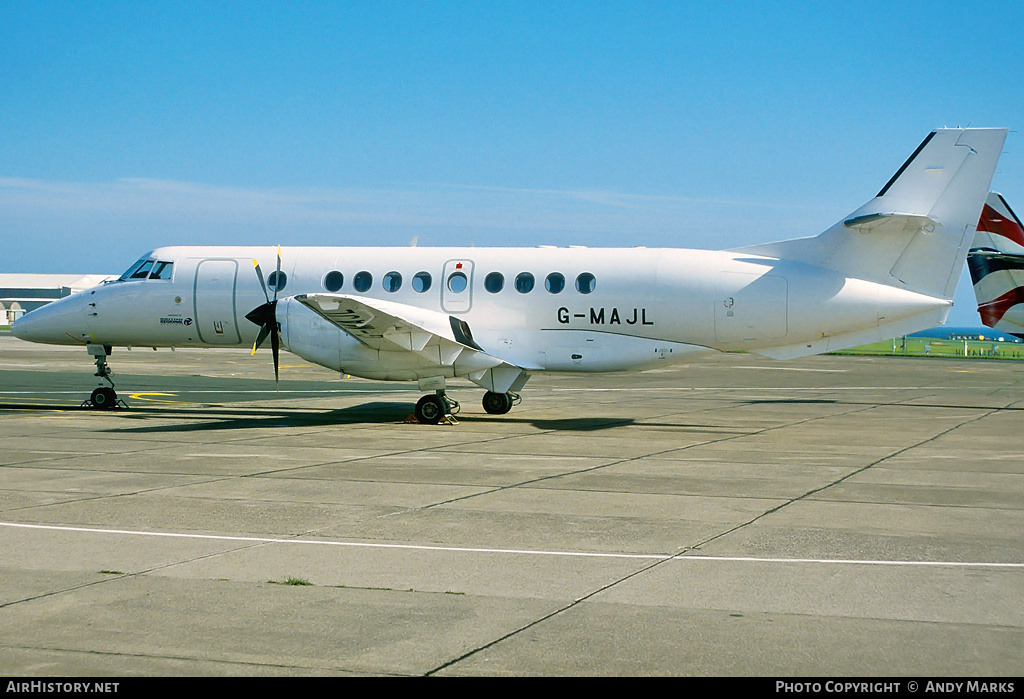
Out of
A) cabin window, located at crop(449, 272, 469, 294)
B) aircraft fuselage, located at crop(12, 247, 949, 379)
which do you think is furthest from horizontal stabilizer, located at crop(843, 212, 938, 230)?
cabin window, located at crop(449, 272, 469, 294)

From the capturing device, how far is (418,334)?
20656 mm

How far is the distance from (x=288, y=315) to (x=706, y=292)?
8.80 meters

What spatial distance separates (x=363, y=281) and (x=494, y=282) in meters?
3.08

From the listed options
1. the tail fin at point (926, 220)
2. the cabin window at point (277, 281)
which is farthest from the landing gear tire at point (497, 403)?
the tail fin at point (926, 220)

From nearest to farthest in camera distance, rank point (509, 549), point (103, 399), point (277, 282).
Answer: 1. point (509, 549)
2. point (277, 282)
3. point (103, 399)

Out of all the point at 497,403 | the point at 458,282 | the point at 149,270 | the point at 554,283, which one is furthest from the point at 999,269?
the point at 149,270

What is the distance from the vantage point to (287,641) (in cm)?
640

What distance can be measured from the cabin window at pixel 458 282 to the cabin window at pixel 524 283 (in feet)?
3.89

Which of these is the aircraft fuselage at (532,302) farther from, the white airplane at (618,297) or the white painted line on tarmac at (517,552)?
the white painted line on tarmac at (517,552)

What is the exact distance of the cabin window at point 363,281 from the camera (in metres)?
23.2

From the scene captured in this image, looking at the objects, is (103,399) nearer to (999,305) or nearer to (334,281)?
(334,281)

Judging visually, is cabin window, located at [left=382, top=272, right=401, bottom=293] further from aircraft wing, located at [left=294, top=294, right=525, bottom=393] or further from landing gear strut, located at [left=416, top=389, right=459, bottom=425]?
landing gear strut, located at [left=416, top=389, right=459, bottom=425]

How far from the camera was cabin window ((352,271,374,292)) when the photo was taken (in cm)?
2322

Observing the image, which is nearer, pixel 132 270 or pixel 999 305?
pixel 132 270
